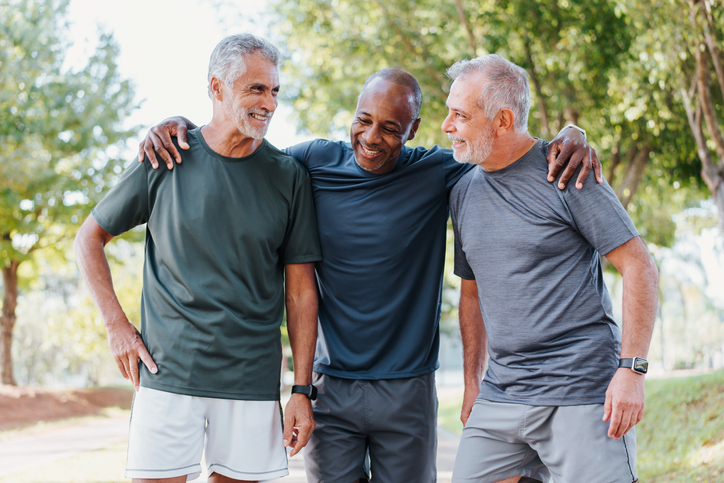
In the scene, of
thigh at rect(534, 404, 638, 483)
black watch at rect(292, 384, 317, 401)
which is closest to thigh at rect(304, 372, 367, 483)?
black watch at rect(292, 384, 317, 401)

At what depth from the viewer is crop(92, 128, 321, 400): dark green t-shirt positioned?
2961mm

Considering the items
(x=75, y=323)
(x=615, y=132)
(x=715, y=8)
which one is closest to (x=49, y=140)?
(x=75, y=323)

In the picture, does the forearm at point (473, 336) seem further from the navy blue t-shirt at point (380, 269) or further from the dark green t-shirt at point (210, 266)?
the dark green t-shirt at point (210, 266)

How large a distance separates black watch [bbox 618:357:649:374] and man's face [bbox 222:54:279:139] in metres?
1.94

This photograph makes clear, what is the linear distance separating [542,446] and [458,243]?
3.51ft

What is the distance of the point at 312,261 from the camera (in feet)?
10.9

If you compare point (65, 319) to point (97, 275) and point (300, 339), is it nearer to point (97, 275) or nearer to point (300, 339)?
point (97, 275)

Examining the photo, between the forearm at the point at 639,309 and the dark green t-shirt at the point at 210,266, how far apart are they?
1582 millimetres

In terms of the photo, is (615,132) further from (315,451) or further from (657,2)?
(315,451)

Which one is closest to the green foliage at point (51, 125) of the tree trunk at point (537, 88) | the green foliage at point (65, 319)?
the green foliage at point (65, 319)

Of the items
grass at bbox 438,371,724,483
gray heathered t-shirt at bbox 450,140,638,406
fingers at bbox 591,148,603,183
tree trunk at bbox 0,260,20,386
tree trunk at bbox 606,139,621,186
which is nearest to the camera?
gray heathered t-shirt at bbox 450,140,638,406

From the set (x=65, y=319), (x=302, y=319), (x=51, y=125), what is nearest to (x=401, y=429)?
(x=302, y=319)

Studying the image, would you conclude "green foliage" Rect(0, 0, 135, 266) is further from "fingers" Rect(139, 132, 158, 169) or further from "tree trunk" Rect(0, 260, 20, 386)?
"fingers" Rect(139, 132, 158, 169)

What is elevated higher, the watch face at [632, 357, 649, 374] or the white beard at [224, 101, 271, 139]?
the white beard at [224, 101, 271, 139]
